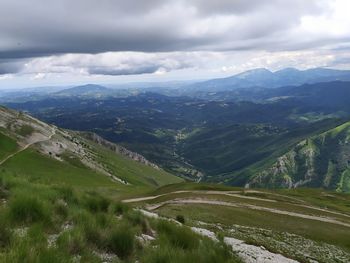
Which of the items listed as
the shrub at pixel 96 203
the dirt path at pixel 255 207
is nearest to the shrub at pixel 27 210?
the shrub at pixel 96 203

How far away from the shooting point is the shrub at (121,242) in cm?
1477

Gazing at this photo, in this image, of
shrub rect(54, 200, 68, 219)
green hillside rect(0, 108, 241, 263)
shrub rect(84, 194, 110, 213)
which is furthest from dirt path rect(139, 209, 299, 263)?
shrub rect(54, 200, 68, 219)

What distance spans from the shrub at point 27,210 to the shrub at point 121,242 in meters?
2.59

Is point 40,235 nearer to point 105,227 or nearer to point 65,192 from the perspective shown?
point 105,227

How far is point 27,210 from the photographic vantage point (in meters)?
14.9

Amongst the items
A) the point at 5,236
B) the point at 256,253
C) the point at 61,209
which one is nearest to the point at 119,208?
the point at 61,209

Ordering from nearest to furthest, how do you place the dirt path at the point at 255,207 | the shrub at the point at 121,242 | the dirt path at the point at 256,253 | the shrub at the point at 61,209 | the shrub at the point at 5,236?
the shrub at the point at 5,236 → the shrub at the point at 121,242 → the shrub at the point at 61,209 → the dirt path at the point at 256,253 → the dirt path at the point at 255,207

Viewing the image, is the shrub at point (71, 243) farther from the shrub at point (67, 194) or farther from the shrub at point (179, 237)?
the shrub at point (67, 194)

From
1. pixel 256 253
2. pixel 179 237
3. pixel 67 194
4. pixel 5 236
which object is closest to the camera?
pixel 5 236

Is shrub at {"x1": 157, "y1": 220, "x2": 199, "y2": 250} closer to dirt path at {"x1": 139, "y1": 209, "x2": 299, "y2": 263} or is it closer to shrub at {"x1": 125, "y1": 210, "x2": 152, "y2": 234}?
shrub at {"x1": 125, "y1": 210, "x2": 152, "y2": 234}

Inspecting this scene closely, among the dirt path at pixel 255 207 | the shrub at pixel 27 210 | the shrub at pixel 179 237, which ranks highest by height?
the shrub at pixel 27 210

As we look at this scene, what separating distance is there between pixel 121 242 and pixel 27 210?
3.64 m

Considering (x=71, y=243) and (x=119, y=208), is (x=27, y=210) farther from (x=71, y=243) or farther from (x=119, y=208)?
(x=119, y=208)

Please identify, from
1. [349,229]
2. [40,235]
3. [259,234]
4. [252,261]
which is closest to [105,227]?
[40,235]
